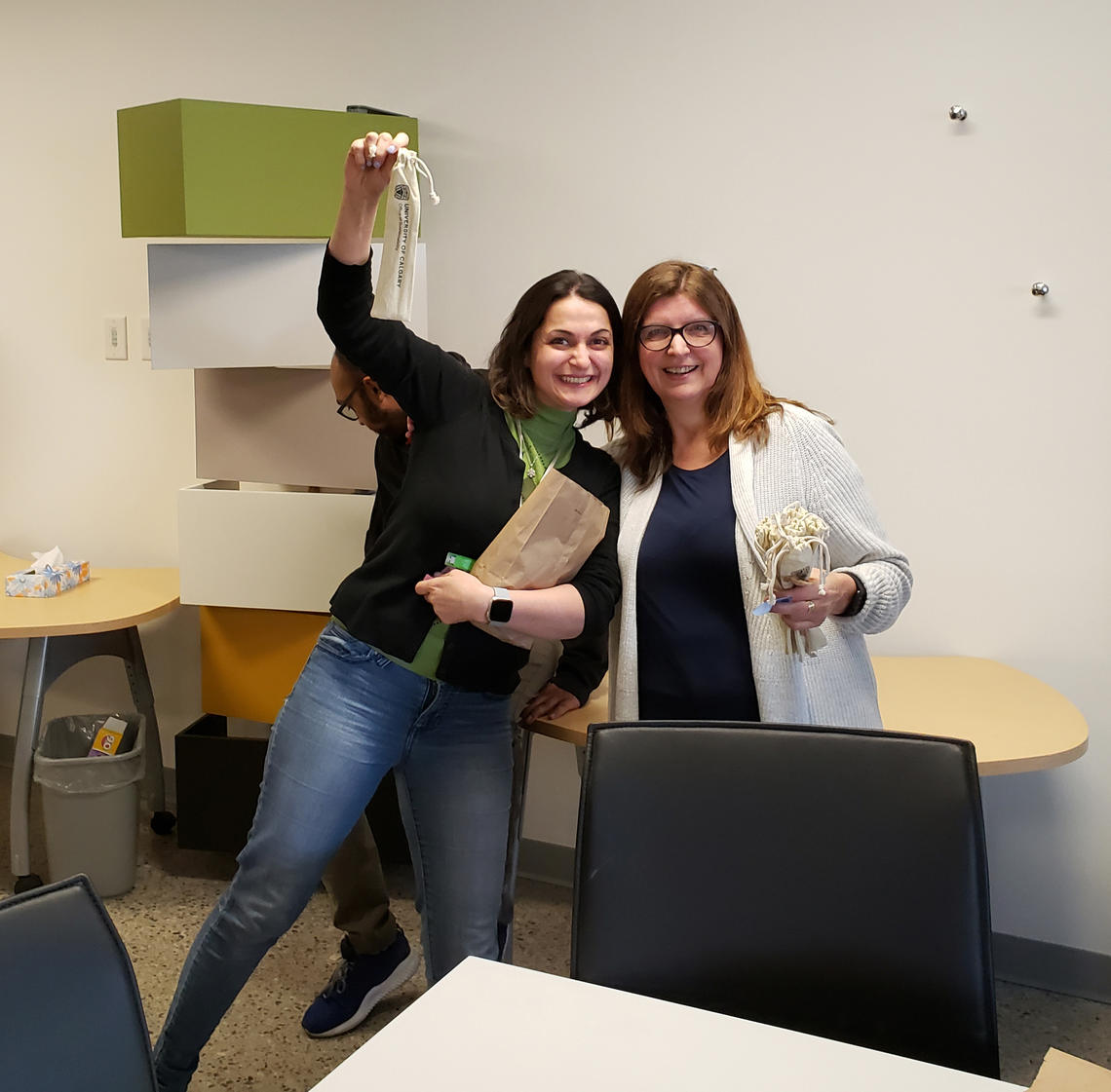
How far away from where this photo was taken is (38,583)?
2852 millimetres

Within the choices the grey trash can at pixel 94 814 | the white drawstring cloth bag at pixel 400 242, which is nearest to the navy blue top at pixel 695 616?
the white drawstring cloth bag at pixel 400 242

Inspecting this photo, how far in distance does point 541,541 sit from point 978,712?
98 cm

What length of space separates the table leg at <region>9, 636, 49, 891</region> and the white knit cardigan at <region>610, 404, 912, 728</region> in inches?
64.8

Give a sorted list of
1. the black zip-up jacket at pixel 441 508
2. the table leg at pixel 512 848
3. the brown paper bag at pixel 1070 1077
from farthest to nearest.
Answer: the table leg at pixel 512 848, the black zip-up jacket at pixel 441 508, the brown paper bag at pixel 1070 1077

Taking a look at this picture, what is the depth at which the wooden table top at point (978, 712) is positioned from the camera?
75.6 inches

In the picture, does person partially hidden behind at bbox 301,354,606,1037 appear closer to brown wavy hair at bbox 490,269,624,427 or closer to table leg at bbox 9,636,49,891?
brown wavy hair at bbox 490,269,624,427

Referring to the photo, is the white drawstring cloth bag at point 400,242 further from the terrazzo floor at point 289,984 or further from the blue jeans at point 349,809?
the terrazzo floor at point 289,984

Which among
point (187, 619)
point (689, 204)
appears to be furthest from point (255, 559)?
point (689, 204)

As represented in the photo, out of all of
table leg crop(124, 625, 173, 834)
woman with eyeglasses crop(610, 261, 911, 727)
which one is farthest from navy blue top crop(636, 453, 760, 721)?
table leg crop(124, 625, 173, 834)

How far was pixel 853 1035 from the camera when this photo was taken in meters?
1.18

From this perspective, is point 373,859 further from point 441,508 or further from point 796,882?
point 796,882

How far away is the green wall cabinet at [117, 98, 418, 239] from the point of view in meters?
2.13

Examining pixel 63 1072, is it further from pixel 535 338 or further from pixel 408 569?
pixel 535 338

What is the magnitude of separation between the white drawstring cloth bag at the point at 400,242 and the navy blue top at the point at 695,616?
51cm
